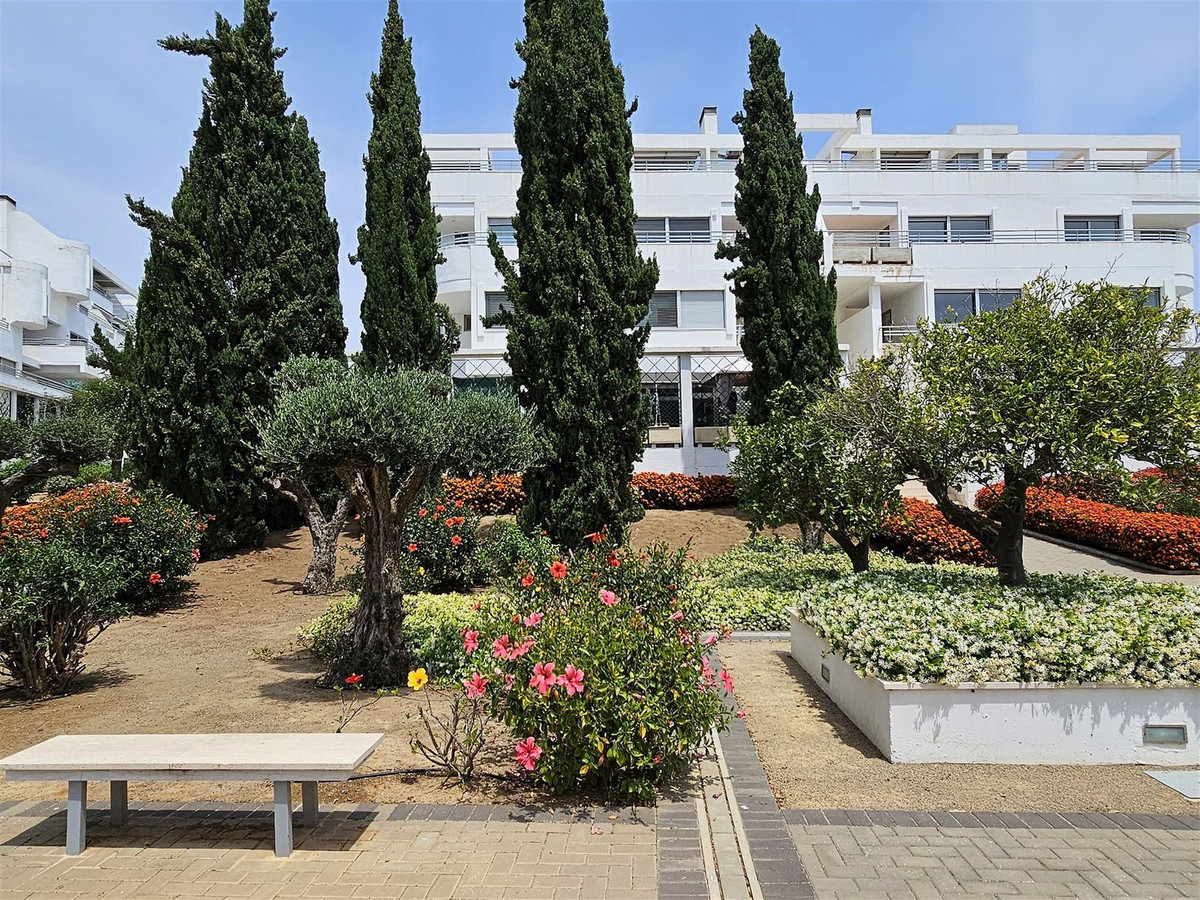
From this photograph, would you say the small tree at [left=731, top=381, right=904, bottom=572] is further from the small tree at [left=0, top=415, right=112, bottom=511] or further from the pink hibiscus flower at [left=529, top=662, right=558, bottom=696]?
the small tree at [left=0, top=415, right=112, bottom=511]

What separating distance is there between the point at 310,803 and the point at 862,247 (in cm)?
2501

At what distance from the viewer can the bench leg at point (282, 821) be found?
4.34 m

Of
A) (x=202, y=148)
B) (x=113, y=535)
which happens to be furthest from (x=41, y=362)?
(x=113, y=535)

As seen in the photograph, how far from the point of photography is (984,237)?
2672cm

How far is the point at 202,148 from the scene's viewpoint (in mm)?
15812

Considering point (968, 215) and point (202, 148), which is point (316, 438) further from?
point (968, 215)

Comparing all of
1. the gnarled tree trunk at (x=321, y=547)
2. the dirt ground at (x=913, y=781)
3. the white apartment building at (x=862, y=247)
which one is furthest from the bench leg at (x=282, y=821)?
the white apartment building at (x=862, y=247)

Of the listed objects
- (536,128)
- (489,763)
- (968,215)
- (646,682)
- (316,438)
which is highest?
(968,215)

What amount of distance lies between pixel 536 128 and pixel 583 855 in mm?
12008

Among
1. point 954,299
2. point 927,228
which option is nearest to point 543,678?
point 954,299

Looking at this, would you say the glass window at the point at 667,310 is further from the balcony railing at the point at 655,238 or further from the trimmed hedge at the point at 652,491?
the trimmed hedge at the point at 652,491

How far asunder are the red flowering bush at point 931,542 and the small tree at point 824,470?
4070 mm

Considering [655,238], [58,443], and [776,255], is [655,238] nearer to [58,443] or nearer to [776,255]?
[776,255]

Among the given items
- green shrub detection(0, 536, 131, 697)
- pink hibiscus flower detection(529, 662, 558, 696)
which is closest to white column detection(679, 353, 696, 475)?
green shrub detection(0, 536, 131, 697)
